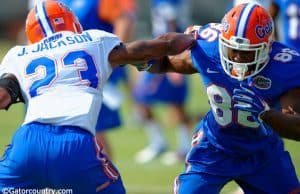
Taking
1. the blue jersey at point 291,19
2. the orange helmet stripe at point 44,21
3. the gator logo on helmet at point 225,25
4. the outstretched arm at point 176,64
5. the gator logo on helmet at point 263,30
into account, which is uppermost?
the orange helmet stripe at point 44,21

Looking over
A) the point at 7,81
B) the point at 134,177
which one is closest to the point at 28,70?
the point at 7,81

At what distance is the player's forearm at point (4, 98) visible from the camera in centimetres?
543

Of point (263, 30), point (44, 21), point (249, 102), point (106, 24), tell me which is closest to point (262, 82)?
point (249, 102)

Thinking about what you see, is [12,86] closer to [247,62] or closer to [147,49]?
[147,49]

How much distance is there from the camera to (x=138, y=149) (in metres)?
10.9

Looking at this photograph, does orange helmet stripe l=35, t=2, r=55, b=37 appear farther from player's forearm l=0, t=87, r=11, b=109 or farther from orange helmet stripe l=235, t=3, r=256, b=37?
orange helmet stripe l=235, t=3, r=256, b=37

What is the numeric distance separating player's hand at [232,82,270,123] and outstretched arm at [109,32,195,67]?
1.43ft

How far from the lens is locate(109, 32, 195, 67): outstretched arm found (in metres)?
5.68

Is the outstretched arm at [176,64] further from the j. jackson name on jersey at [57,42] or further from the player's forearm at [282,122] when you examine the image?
the player's forearm at [282,122]

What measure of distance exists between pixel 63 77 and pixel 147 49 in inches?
21.3

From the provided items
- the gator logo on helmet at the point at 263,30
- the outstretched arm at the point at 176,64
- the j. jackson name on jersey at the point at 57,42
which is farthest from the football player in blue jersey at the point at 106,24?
the gator logo on helmet at the point at 263,30

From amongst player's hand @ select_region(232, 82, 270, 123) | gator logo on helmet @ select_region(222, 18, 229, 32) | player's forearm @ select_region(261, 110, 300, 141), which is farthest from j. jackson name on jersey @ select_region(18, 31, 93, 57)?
player's forearm @ select_region(261, 110, 300, 141)

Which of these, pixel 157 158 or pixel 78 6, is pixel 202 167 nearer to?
pixel 78 6

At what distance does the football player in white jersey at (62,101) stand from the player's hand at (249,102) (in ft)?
1.47
